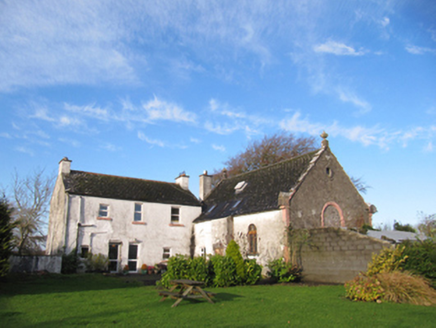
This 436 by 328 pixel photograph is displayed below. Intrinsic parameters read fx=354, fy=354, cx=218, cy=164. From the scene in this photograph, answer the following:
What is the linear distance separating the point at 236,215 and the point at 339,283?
8185 mm

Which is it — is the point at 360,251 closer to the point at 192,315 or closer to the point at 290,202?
the point at 290,202

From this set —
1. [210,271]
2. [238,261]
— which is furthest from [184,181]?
[210,271]

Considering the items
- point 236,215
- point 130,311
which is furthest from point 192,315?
point 236,215

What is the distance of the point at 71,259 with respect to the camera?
22.3 meters

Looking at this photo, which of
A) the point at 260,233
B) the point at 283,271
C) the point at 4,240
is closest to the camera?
the point at 4,240

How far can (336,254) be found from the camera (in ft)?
58.2

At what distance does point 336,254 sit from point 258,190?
787cm

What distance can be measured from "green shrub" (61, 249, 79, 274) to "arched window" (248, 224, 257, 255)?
1105 cm

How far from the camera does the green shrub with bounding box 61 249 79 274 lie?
22.0m

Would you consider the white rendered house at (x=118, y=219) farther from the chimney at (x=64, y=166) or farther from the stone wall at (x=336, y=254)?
the stone wall at (x=336, y=254)

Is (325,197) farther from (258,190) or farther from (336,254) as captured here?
(336,254)

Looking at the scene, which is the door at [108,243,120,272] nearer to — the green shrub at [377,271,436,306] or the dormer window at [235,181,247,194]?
the dormer window at [235,181,247,194]

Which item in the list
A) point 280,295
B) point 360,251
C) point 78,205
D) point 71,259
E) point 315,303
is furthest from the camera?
point 78,205

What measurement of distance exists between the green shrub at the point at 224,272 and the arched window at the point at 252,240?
17.7ft
